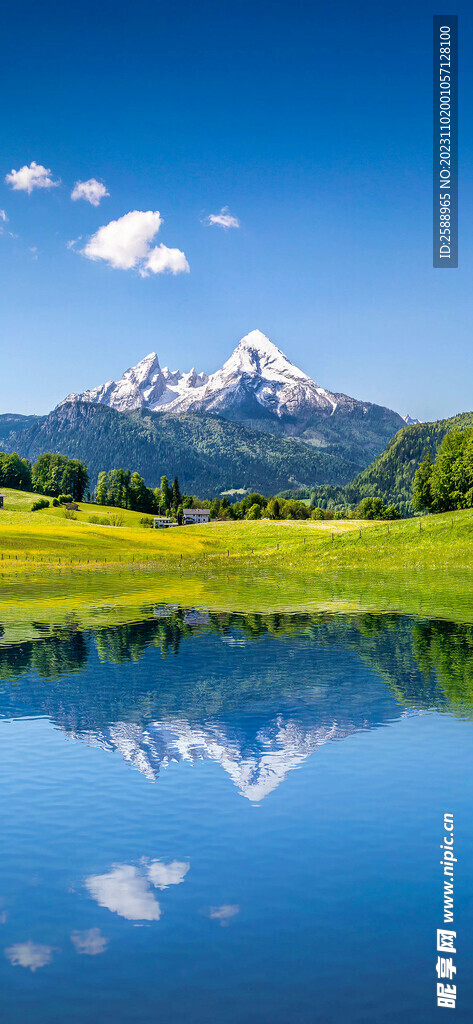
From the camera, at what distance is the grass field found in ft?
199

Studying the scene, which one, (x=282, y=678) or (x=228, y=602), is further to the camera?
(x=228, y=602)

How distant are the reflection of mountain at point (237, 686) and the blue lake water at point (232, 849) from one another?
14cm

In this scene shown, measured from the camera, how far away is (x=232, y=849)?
16.0 m

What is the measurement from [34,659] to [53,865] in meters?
22.9

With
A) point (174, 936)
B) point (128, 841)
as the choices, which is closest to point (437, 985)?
point (174, 936)

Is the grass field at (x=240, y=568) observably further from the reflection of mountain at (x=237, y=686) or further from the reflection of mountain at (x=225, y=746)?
the reflection of mountain at (x=225, y=746)

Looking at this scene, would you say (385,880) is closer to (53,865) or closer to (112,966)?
(112,966)

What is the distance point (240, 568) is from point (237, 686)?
238 feet

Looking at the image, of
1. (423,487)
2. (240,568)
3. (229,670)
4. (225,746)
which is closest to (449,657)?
(229,670)

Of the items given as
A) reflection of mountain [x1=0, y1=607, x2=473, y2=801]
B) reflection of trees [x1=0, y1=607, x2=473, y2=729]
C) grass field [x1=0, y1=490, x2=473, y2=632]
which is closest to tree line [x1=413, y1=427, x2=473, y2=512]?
grass field [x1=0, y1=490, x2=473, y2=632]

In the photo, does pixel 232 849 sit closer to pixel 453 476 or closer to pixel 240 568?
pixel 240 568

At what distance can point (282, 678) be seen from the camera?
107 ft

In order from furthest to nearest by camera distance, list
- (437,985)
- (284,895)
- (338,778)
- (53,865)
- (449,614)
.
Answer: (449,614)
(338,778)
(53,865)
(284,895)
(437,985)

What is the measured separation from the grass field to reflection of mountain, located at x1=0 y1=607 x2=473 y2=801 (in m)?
10.5
